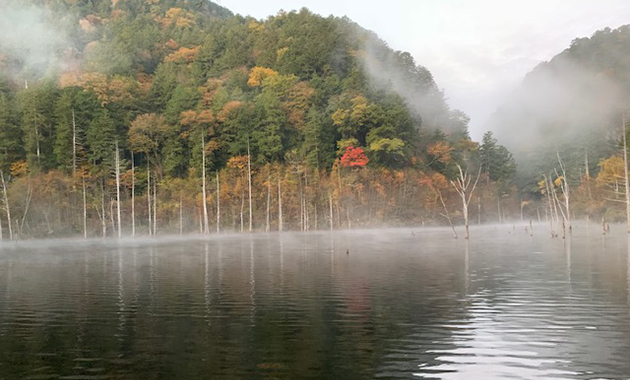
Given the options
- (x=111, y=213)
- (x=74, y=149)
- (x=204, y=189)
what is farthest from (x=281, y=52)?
(x=111, y=213)

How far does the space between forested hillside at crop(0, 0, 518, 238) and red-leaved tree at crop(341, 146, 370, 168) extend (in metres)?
0.21

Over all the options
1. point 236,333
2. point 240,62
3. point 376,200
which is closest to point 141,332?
point 236,333

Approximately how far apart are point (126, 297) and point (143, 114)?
229ft

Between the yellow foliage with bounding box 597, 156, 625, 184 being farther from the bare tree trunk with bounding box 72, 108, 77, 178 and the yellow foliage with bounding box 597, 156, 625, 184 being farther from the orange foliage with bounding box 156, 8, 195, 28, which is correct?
the orange foliage with bounding box 156, 8, 195, 28

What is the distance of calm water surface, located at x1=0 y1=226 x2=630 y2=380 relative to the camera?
9820mm

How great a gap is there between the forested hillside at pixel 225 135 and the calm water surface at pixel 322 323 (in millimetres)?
36447

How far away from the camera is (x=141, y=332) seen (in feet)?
42.2

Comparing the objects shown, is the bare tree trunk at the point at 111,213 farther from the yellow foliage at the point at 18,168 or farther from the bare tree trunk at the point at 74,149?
the yellow foliage at the point at 18,168

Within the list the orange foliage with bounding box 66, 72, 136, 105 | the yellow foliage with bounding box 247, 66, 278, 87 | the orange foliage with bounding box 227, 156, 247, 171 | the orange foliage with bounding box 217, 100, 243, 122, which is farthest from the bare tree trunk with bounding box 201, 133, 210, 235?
the yellow foliage with bounding box 247, 66, 278, 87

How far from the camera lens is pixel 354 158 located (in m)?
83.8

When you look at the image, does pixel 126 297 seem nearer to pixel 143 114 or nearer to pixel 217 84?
pixel 143 114

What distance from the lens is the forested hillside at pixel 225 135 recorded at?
72938 millimetres

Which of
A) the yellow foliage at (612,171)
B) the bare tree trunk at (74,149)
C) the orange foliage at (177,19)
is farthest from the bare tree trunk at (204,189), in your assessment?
the orange foliage at (177,19)

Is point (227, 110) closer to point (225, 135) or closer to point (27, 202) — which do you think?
point (225, 135)
